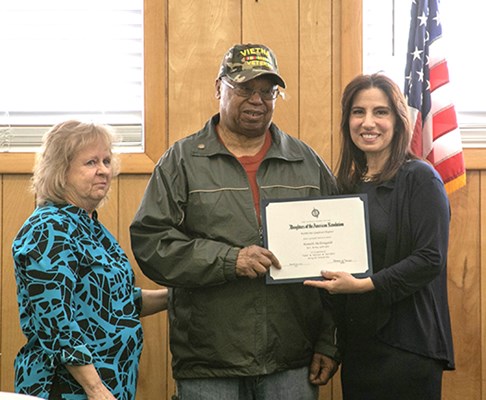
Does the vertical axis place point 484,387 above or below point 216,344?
below

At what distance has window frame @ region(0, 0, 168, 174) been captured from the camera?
2.85m

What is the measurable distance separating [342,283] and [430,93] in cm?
101

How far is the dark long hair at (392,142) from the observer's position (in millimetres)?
2279

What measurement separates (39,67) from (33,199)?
54 centimetres

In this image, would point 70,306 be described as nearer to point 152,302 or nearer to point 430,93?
point 152,302

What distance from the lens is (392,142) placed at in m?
2.31

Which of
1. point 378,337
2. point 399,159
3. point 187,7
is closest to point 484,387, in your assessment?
point 378,337

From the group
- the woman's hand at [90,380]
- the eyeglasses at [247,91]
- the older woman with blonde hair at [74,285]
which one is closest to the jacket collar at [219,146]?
the eyeglasses at [247,91]

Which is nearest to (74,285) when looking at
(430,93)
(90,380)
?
(90,380)

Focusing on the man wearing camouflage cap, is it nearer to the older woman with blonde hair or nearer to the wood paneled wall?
the older woman with blonde hair

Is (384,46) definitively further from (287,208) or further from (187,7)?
(287,208)

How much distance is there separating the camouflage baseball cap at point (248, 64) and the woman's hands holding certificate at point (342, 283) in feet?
2.11

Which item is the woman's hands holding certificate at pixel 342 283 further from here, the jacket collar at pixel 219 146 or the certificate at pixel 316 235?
the jacket collar at pixel 219 146

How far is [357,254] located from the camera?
221 cm
